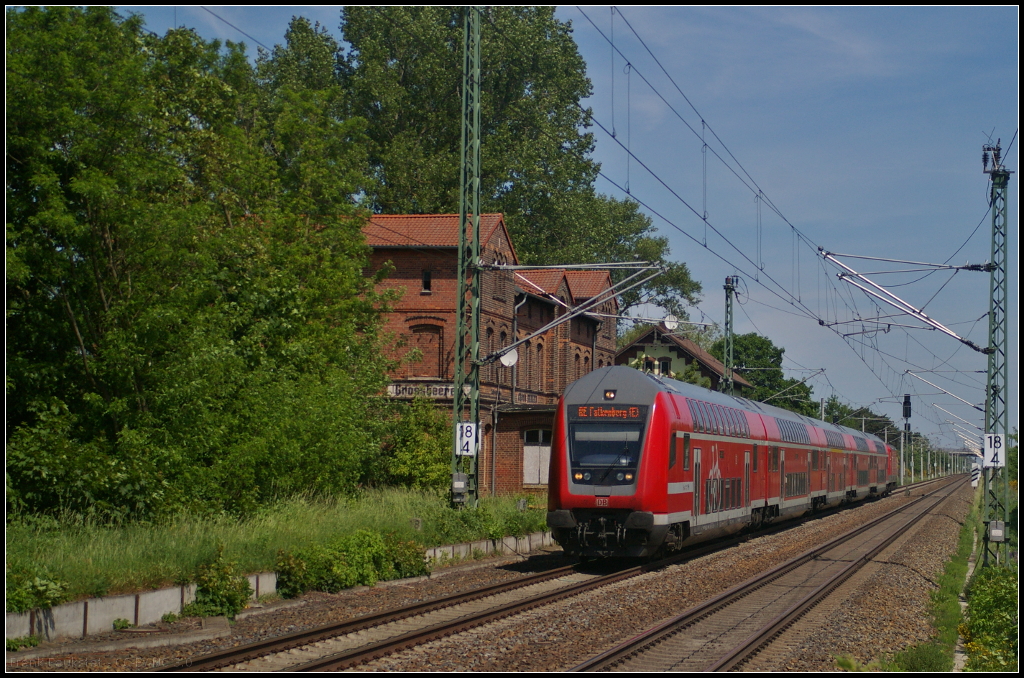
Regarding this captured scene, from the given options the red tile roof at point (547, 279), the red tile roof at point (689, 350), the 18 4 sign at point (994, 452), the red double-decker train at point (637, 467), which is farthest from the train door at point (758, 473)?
the red tile roof at point (689, 350)

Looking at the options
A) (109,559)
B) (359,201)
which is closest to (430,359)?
(359,201)

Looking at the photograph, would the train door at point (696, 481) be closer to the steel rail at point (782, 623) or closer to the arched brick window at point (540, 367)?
the steel rail at point (782, 623)

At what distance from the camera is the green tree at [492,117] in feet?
174

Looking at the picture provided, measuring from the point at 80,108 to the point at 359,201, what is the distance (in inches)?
681

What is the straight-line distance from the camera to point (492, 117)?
5481 cm

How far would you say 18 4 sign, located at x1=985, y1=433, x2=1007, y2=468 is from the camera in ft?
69.3

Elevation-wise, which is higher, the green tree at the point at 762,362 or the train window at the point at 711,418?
the green tree at the point at 762,362

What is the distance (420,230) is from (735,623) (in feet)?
98.9

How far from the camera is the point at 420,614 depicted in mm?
14008

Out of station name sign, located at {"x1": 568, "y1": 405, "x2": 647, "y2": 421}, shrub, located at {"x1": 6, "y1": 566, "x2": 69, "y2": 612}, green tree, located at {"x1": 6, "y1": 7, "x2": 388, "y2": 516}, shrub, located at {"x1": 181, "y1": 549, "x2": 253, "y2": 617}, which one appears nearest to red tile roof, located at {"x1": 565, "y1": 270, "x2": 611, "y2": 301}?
green tree, located at {"x1": 6, "y1": 7, "x2": 388, "y2": 516}

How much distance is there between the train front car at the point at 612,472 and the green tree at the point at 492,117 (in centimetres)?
3342

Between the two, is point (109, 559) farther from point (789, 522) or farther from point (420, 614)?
point (789, 522)

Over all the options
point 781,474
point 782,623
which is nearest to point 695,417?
point 782,623

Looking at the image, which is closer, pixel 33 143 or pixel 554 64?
pixel 33 143
